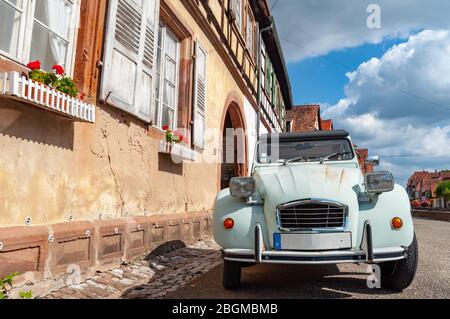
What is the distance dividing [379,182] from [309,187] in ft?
2.02

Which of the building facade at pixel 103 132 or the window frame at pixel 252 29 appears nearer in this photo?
the building facade at pixel 103 132

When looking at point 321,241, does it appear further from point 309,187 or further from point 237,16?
point 237,16

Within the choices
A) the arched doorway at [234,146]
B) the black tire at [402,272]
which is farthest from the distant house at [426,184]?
the black tire at [402,272]

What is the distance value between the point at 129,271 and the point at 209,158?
409 centimetres

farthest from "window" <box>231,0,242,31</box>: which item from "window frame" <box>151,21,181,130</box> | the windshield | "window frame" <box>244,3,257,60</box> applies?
the windshield

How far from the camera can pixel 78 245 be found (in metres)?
3.46

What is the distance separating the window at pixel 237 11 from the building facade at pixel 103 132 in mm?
2122

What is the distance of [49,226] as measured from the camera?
3.15 metres

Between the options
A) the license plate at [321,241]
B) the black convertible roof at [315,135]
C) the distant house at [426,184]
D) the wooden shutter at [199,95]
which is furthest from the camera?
the distant house at [426,184]

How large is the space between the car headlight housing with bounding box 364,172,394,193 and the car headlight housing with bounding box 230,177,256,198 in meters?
1.00

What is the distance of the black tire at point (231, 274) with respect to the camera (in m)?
3.36

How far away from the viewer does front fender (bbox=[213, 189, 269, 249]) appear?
10.4 ft

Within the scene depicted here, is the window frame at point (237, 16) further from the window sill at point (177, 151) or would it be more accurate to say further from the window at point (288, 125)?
the window at point (288, 125)

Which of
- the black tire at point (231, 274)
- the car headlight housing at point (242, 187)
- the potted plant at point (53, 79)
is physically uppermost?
the potted plant at point (53, 79)
